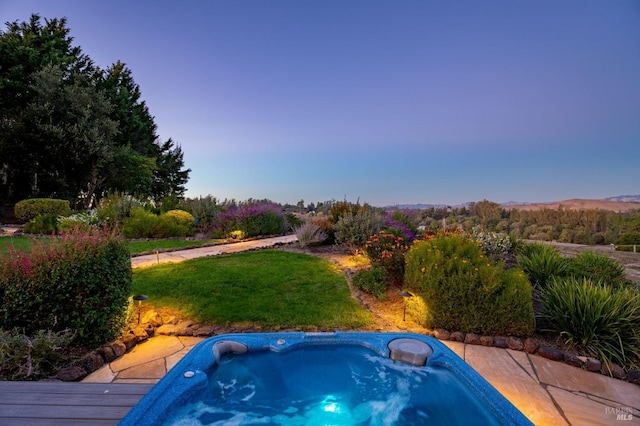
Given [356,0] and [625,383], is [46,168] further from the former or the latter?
[625,383]

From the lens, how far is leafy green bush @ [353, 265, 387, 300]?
4.54m

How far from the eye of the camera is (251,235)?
10047mm

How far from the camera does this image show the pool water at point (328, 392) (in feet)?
7.47

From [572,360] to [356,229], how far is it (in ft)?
15.3

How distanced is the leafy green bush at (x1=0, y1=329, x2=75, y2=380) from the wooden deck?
0.26 metres

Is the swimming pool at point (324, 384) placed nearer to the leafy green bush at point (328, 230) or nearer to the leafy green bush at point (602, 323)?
the leafy green bush at point (602, 323)

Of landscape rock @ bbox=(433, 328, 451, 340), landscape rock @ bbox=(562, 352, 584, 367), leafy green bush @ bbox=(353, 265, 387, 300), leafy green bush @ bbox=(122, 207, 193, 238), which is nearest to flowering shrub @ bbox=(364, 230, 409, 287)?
leafy green bush @ bbox=(353, 265, 387, 300)

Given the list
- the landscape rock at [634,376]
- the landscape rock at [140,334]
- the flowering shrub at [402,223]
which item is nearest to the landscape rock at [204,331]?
the landscape rock at [140,334]

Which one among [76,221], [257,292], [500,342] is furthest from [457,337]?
[76,221]

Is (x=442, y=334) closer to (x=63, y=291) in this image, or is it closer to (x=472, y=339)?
(x=472, y=339)

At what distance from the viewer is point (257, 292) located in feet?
14.7

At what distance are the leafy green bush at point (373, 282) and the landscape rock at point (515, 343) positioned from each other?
1.64 metres

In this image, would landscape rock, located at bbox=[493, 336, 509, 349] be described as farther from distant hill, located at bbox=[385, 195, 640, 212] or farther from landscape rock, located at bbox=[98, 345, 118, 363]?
distant hill, located at bbox=[385, 195, 640, 212]

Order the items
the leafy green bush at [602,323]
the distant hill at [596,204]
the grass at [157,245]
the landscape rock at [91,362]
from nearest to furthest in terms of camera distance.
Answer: the landscape rock at [91,362] → the leafy green bush at [602,323] → the grass at [157,245] → the distant hill at [596,204]
